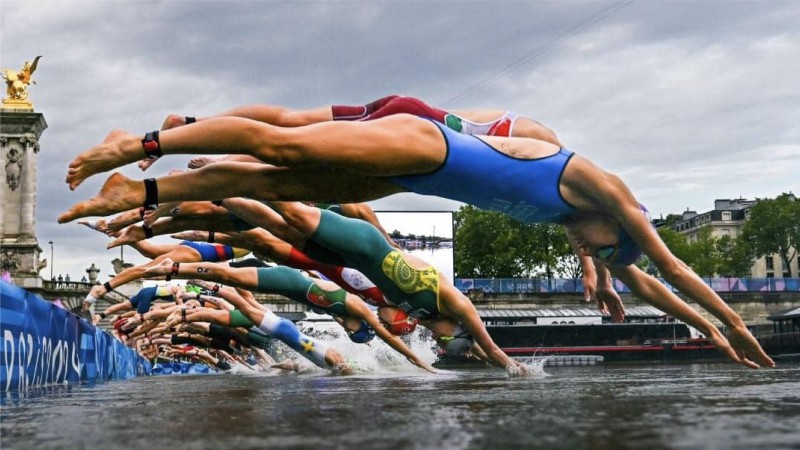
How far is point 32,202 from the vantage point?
2822 inches

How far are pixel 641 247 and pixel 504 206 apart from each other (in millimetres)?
1159

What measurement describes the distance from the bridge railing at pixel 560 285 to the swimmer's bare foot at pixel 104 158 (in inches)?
2522

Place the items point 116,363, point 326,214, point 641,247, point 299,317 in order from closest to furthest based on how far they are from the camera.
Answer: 1. point 641,247
2. point 326,214
3. point 116,363
4. point 299,317

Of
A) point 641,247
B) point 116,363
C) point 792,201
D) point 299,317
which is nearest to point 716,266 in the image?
point 792,201

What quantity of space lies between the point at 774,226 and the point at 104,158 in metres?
101

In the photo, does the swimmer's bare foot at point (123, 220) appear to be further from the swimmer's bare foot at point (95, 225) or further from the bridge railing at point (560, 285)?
the bridge railing at point (560, 285)

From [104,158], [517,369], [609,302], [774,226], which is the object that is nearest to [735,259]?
[774,226]

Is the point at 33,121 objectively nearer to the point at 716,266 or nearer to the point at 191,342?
the point at 191,342

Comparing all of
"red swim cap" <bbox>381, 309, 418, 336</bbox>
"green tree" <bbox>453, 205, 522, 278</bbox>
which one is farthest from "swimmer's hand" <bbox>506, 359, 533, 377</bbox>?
"green tree" <bbox>453, 205, 522, 278</bbox>

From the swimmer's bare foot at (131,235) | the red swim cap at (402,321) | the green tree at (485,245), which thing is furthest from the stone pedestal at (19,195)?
the swimmer's bare foot at (131,235)

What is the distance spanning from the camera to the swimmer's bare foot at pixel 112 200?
5820mm

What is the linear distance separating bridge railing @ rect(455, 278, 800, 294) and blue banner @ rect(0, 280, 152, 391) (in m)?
57.0

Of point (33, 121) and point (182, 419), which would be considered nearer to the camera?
point (182, 419)

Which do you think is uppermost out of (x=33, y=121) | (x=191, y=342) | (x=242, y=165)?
(x=33, y=121)
